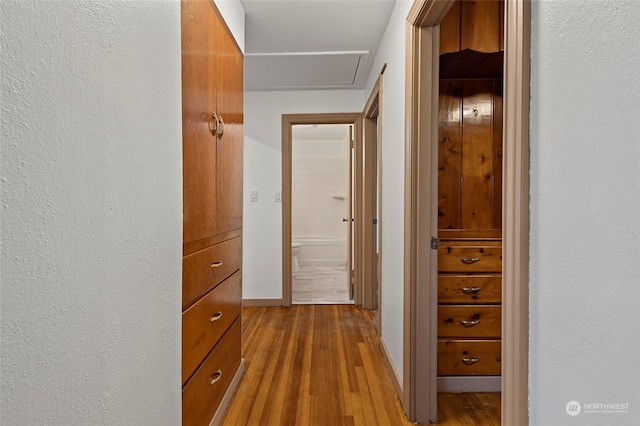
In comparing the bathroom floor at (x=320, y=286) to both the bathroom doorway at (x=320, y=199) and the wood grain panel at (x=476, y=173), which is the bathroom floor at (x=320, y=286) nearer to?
the bathroom doorway at (x=320, y=199)

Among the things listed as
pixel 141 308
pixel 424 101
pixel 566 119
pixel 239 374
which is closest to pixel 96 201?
pixel 141 308

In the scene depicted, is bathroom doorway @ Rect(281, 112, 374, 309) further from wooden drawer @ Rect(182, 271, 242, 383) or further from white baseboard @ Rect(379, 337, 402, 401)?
wooden drawer @ Rect(182, 271, 242, 383)

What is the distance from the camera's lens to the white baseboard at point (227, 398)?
1.65 meters

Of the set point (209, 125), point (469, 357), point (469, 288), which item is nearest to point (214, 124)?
point (209, 125)

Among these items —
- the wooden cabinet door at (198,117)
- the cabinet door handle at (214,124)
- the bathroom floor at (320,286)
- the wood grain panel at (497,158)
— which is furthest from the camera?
the bathroom floor at (320,286)

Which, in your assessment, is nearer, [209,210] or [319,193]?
[209,210]

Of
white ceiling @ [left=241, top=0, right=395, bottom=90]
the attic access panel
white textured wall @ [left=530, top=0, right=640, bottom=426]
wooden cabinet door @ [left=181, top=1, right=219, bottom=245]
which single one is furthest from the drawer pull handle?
the attic access panel

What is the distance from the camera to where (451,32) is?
1.75 m

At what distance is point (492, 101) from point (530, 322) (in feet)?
5.54

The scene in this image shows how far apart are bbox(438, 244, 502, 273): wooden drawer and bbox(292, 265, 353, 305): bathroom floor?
Result: 1.96 m

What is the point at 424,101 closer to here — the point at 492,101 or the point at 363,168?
the point at 492,101

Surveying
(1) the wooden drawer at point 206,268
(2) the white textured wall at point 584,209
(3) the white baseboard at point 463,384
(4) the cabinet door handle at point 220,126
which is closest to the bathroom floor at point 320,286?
(3) the white baseboard at point 463,384

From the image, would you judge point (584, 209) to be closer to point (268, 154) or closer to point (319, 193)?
point (268, 154)

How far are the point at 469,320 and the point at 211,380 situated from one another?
136 centimetres
